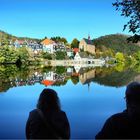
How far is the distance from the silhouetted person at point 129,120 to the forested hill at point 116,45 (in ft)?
337

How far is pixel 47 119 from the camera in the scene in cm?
333

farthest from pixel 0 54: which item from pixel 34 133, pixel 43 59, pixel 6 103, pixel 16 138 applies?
pixel 34 133

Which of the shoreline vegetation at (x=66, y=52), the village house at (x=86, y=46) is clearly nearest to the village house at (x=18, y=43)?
the shoreline vegetation at (x=66, y=52)

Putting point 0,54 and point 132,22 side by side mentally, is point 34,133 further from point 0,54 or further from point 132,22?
point 0,54

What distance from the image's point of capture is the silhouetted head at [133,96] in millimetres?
2982

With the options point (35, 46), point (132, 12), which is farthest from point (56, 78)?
point (35, 46)

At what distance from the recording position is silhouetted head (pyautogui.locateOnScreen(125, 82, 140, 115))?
2982 mm

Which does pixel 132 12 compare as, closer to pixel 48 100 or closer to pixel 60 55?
pixel 48 100

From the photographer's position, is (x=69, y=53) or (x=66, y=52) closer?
(x=66, y=52)

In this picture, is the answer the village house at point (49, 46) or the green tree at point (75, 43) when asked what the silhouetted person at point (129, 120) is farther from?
the green tree at point (75, 43)

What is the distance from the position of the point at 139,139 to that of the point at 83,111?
7839 millimetres

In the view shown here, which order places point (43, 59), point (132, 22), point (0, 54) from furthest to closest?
point (43, 59) < point (0, 54) < point (132, 22)

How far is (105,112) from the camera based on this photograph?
10844 mm

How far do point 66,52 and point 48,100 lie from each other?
264 feet
